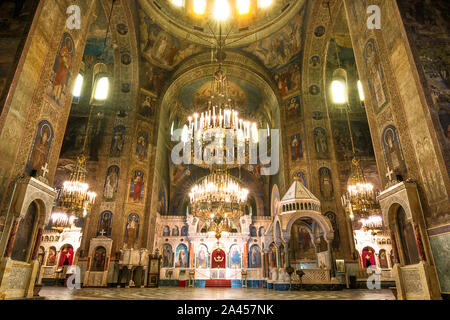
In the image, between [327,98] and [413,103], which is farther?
[327,98]

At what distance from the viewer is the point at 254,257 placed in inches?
766

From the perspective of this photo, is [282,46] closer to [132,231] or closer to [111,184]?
[111,184]

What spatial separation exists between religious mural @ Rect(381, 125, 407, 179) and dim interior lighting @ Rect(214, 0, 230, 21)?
43.6ft

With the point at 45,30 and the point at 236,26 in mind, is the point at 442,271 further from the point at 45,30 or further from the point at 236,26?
the point at 236,26

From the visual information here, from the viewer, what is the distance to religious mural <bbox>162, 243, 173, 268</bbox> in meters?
19.2

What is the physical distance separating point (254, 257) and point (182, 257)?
18.1 ft

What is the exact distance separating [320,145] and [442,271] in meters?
9.70

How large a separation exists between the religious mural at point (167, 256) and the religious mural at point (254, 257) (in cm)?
600

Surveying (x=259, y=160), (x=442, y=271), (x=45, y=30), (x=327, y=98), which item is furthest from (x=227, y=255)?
(x=45, y=30)

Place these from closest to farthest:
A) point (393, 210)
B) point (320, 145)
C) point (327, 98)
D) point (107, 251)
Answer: point (393, 210) < point (107, 251) < point (320, 145) < point (327, 98)

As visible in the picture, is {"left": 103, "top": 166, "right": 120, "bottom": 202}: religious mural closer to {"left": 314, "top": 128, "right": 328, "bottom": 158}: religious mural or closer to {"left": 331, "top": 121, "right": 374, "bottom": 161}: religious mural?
{"left": 314, "top": 128, "right": 328, "bottom": 158}: religious mural

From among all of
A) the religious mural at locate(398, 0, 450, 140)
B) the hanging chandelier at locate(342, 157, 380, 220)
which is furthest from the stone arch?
the religious mural at locate(398, 0, 450, 140)

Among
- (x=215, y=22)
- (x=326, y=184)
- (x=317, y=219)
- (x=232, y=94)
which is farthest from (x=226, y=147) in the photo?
(x=232, y=94)

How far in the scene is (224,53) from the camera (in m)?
17.1
